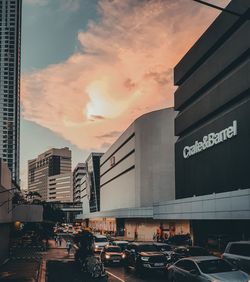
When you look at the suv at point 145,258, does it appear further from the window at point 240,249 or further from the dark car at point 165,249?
the window at point 240,249

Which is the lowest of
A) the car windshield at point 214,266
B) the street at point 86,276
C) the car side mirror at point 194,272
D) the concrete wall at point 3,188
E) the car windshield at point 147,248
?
the street at point 86,276

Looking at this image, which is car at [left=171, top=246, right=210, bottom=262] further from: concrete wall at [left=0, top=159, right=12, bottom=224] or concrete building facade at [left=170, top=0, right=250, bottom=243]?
concrete wall at [left=0, top=159, right=12, bottom=224]

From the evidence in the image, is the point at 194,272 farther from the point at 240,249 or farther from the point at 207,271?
the point at 240,249

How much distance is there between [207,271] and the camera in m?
17.2

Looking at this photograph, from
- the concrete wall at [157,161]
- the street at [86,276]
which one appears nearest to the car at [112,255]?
the street at [86,276]

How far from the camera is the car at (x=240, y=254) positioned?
2123 centimetres

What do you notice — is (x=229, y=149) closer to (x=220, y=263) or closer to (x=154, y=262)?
(x=154, y=262)

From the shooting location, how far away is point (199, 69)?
59.7m

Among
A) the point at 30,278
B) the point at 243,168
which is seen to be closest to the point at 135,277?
the point at 30,278

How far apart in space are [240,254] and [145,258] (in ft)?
20.8

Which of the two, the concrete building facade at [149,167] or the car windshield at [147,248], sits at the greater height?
the concrete building facade at [149,167]

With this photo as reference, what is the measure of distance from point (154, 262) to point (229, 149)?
25.4 meters

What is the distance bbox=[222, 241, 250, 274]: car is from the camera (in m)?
21.2

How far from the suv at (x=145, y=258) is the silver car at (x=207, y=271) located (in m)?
6.85
